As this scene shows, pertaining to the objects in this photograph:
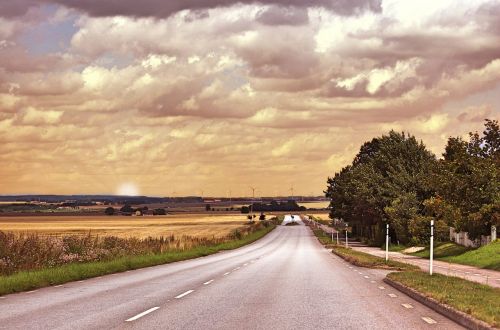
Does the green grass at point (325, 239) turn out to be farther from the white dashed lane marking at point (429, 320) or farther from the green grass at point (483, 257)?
the white dashed lane marking at point (429, 320)

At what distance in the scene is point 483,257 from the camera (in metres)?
39.6

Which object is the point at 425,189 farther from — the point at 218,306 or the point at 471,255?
the point at 218,306

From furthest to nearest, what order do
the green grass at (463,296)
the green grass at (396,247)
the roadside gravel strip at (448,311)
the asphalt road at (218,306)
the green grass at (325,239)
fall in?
the green grass at (325,239) < the green grass at (396,247) < the green grass at (463,296) < the asphalt road at (218,306) < the roadside gravel strip at (448,311)

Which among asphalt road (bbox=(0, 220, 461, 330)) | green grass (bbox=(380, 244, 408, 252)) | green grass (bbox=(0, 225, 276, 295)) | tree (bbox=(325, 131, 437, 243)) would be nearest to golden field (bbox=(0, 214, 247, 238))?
tree (bbox=(325, 131, 437, 243))

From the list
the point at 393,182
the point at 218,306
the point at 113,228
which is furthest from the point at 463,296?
the point at 113,228

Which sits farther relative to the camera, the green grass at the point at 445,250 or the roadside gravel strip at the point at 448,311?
Answer: the green grass at the point at 445,250

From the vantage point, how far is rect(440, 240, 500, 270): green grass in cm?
3638

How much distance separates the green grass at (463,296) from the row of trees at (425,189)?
2498 cm

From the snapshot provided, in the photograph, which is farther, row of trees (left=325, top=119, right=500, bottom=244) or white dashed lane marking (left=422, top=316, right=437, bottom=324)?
row of trees (left=325, top=119, right=500, bottom=244)

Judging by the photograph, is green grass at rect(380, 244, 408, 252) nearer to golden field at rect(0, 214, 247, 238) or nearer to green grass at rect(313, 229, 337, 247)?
green grass at rect(313, 229, 337, 247)

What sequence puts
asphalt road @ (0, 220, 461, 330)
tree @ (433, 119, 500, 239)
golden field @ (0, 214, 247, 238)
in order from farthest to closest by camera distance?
golden field @ (0, 214, 247, 238) → tree @ (433, 119, 500, 239) → asphalt road @ (0, 220, 461, 330)

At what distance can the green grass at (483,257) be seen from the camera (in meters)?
36.4

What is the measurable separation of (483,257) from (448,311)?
90.3ft

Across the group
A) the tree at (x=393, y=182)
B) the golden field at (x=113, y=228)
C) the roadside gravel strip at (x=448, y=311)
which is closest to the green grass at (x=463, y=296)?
the roadside gravel strip at (x=448, y=311)
